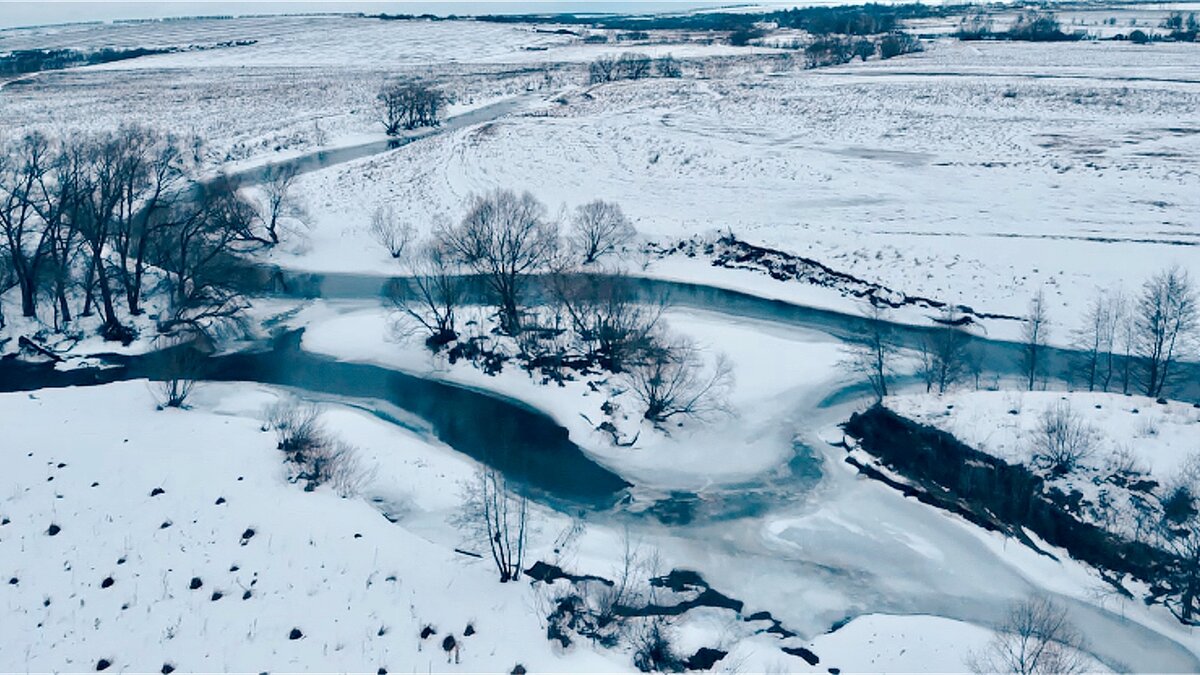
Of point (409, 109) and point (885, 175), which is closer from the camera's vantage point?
point (885, 175)

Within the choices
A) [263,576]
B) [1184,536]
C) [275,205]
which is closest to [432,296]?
[275,205]

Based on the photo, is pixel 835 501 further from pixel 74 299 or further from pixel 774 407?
pixel 74 299

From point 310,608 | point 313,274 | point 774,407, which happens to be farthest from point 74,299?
point 774,407

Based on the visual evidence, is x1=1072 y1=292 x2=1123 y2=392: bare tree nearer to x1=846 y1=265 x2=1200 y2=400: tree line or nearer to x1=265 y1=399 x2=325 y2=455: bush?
x1=846 y1=265 x2=1200 y2=400: tree line

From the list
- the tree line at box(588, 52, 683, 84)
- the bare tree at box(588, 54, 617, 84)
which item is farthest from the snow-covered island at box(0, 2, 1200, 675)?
the tree line at box(588, 52, 683, 84)

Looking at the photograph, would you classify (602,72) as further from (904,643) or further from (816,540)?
(904,643)

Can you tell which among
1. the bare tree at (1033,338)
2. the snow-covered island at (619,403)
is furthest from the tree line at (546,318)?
the bare tree at (1033,338)
